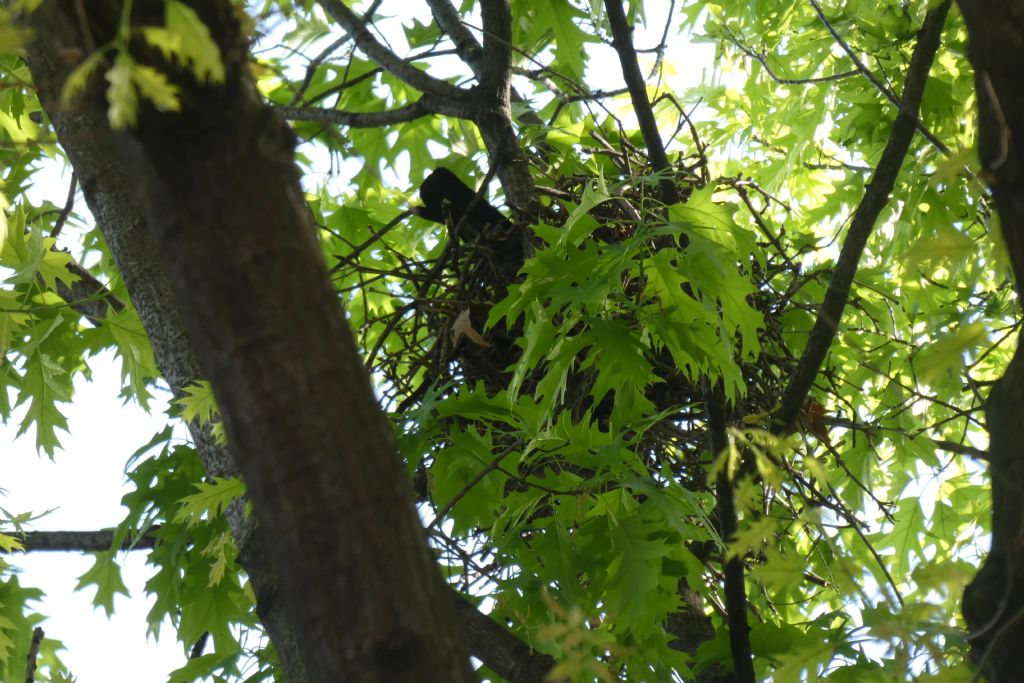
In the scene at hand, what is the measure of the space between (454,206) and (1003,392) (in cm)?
155

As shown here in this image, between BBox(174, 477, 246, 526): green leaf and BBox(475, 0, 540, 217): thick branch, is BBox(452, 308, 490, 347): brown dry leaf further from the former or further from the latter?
BBox(174, 477, 246, 526): green leaf

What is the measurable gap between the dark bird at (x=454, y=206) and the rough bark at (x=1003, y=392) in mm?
1435

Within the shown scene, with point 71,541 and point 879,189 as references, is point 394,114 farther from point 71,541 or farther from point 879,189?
point 71,541

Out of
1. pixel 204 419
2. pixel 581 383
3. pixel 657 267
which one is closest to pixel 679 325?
pixel 657 267

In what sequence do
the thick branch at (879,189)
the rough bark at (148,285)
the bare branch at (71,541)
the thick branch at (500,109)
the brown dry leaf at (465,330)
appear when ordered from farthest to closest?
the bare branch at (71,541) → the thick branch at (500,109) → the brown dry leaf at (465,330) → the thick branch at (879,189) → the rough bark at (148,285)

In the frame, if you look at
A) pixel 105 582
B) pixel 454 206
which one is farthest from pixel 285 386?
pixel 105 582

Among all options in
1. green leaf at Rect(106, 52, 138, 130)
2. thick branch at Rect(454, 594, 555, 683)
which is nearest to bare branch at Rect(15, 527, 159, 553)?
thick branch at Rect(454, 594, 555, 683)

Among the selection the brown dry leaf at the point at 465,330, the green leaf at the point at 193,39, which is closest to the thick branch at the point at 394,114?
the brown dry leaf at the point at 465,330

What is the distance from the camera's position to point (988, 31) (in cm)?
84

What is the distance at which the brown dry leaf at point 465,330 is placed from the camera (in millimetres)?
2037

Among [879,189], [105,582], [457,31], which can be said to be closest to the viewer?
[879,189]

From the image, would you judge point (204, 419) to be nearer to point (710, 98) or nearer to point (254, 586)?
point (254, 586)

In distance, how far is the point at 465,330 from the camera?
2062 millimetres

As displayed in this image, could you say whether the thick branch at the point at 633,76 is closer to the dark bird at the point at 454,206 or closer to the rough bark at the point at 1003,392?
the dark bird at the point at 454,206
